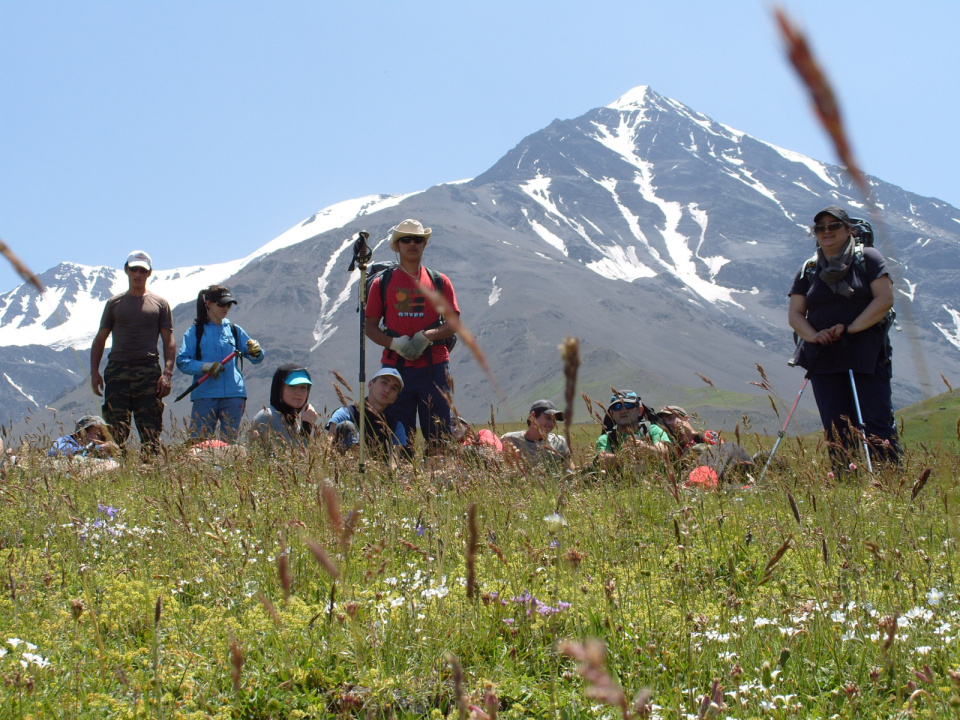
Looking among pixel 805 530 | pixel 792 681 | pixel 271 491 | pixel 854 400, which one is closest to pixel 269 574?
pixel 271 491

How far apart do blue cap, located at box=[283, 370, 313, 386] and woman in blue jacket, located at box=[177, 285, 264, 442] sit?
350 mm

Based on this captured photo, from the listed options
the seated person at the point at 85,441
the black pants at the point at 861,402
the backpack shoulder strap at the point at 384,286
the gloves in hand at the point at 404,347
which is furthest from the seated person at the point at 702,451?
the seated person at the point at 85,441

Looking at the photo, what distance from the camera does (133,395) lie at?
727 centimetres

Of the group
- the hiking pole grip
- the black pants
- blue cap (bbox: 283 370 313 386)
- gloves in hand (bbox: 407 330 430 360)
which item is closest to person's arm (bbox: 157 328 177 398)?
blue cap (bbox: 283 370 313 386)

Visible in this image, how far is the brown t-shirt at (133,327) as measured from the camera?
725 centimetres

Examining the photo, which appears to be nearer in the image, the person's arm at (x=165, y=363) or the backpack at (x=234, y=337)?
the person's arm at (x=165, y=363)

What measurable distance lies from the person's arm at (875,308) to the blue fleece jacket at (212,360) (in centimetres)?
547

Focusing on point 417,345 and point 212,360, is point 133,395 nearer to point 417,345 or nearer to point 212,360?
point 212,360

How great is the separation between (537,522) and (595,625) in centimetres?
145

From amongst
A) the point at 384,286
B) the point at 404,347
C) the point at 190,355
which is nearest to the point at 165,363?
the point at 190,355

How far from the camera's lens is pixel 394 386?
6906 mm

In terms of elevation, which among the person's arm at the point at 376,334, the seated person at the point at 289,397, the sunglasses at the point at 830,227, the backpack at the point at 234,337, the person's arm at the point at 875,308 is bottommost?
the seated person at the point at 289,397

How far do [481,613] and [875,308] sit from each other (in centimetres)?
401

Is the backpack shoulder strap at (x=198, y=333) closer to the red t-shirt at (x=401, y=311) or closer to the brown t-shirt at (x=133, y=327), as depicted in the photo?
the brown t-shirt at (x=133, y=327)
